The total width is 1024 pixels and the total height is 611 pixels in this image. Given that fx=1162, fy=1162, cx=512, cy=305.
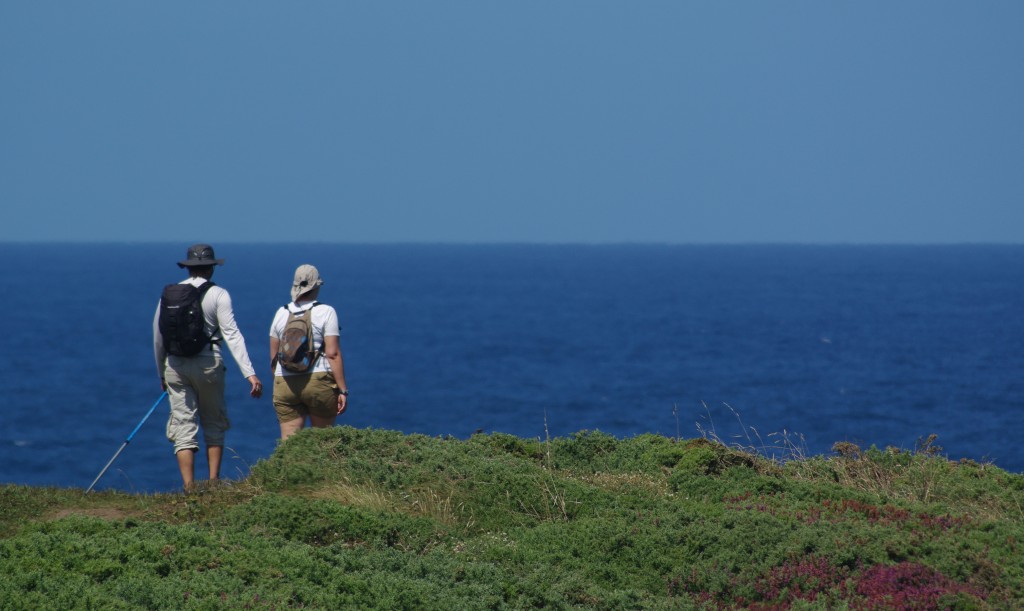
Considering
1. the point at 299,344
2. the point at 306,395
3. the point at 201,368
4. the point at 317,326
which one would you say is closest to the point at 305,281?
the point at 317,326

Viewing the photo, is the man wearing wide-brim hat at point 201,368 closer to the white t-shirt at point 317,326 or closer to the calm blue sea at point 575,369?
the white t-shirt at point 317,326

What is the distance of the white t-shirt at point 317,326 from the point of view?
11117 mm

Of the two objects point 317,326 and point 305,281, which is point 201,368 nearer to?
point 317,326

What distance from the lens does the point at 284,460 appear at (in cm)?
1066

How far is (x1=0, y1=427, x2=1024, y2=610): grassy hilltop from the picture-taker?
281 inches

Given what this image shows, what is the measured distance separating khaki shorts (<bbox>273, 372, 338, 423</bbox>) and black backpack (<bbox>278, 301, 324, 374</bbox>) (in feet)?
0.57

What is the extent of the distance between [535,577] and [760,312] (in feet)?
358

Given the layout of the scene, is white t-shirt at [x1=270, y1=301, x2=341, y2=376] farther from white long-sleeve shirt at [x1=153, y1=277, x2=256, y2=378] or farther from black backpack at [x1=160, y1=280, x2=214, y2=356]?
black backpack at [x1=160, y1=280, x2=214, y2=356]

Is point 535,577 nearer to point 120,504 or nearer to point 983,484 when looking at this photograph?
point 120,504

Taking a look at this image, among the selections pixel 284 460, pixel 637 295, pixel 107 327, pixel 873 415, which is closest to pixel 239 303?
pixel 107 327

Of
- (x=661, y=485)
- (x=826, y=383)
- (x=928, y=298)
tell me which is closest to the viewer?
(x=661, y=485)

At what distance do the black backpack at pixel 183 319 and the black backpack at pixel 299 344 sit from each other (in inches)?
30.7

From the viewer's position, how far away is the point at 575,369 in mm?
74938

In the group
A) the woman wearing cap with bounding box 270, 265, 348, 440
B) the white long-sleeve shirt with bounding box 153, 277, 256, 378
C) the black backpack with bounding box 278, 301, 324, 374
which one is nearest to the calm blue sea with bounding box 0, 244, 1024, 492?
the woman wearing cap with bounding box 270, 265, 348, 440
